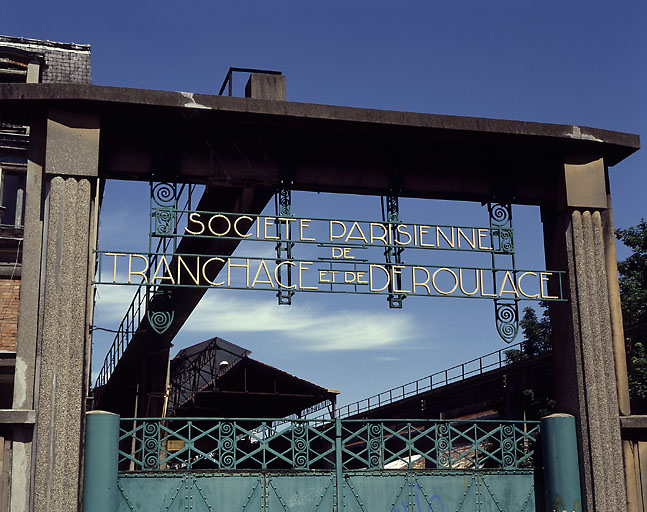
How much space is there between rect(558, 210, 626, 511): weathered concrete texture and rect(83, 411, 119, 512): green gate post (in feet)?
24.6

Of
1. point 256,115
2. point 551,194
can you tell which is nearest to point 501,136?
point 551,194

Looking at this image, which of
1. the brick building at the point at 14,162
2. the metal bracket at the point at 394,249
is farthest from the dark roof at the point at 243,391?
the metal bracket at the point at 394,249

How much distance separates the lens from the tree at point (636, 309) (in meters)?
32.7

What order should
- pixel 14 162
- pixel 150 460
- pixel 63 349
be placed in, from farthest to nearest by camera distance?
pixel 14 162 → pixel 150 460 → pixel 63 349

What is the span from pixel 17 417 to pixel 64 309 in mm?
1652

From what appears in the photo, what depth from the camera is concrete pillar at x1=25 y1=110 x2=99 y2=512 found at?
12.1m

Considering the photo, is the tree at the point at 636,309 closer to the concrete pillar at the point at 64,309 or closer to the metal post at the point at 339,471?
the metal post at the point at 339,471

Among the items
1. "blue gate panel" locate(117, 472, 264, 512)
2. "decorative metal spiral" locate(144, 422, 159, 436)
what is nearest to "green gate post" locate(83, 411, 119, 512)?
"blue gate panel" locate(117, 472, 264, 512)

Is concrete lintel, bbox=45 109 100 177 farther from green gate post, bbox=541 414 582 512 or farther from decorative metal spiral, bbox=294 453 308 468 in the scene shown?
green gate post, bbox=541 414 582 512

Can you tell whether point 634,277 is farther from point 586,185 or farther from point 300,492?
point 300,492

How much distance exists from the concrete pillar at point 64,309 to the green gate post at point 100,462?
0.68 feet

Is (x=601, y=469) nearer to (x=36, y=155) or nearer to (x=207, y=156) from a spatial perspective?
(x=207, y=156)

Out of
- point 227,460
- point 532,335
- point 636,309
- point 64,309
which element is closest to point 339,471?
point 227,460

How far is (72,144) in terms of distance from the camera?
13516 millimetres
